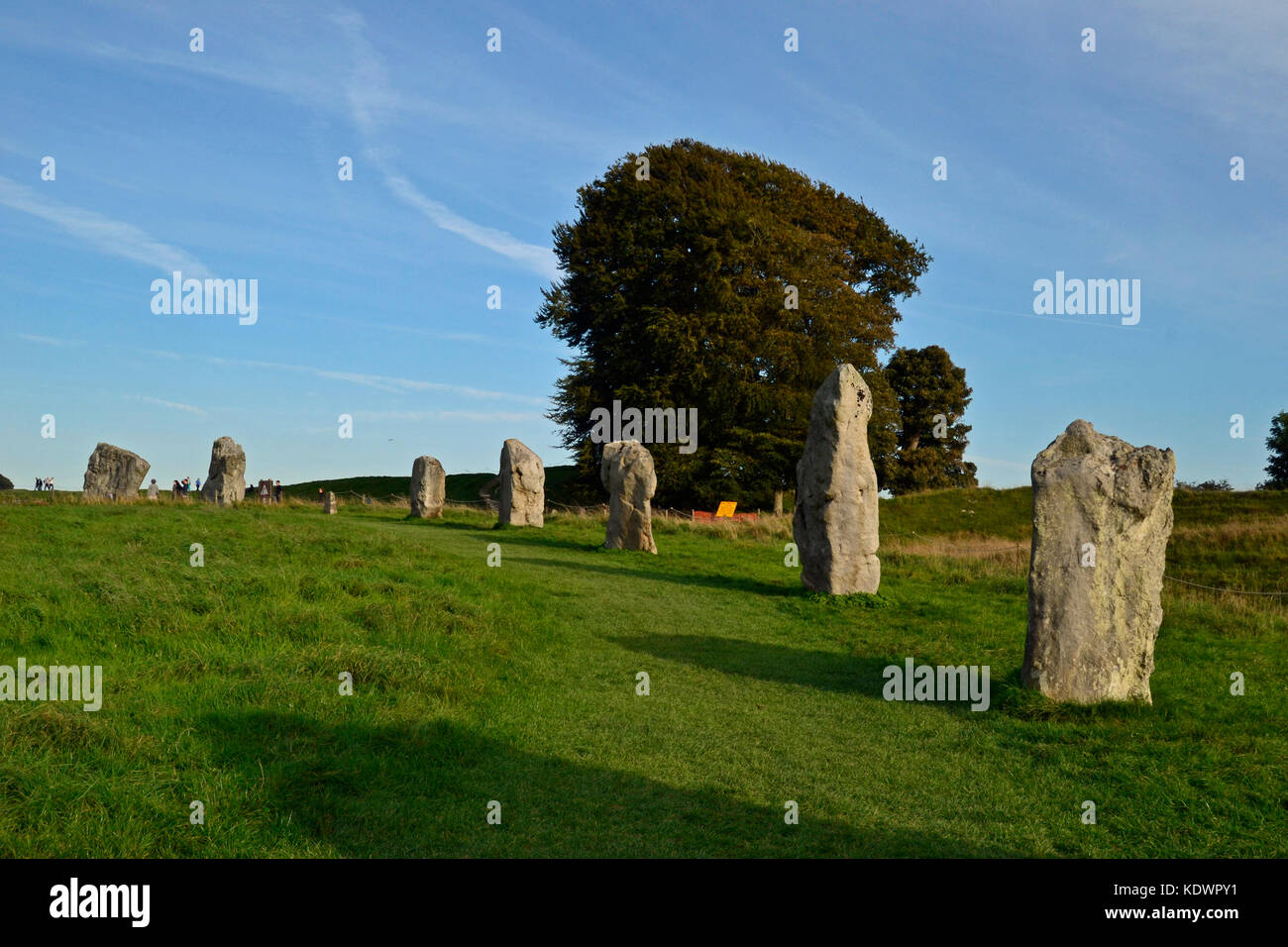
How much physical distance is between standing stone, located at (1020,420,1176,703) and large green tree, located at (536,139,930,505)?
84.9 ft

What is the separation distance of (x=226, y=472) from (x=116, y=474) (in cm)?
393

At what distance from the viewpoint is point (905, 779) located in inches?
319

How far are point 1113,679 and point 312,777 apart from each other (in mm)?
8083

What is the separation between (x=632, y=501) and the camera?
77.7 feet

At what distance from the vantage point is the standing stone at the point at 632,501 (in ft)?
77.4

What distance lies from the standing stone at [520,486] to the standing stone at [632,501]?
5.71 metres

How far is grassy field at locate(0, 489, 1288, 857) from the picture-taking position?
6.57m

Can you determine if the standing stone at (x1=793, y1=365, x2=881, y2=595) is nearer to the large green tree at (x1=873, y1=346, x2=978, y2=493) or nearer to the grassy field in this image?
the grassy field

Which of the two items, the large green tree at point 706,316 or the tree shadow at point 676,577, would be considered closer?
the tree shadow at point 676,577

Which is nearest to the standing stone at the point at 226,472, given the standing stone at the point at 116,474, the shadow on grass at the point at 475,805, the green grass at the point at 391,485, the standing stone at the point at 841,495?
the standing stone at the point at 116,474

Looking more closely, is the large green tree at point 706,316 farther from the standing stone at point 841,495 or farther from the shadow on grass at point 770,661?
the shadow on grass at point 770,661

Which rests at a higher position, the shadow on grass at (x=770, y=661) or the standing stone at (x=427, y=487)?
the standing stone at (x=427, y=487)

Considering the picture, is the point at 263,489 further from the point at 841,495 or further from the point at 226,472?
the point at 841,495

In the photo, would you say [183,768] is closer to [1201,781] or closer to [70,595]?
[70,595]
